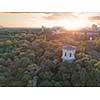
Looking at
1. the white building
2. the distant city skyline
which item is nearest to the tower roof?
the white building

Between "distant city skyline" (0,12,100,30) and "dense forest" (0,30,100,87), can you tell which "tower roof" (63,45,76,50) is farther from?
"distant city skyline" (0,12,100,30)

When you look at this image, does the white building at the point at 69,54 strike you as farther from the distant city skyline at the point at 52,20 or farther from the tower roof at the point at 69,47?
the distant city skyline at the point at 52,20

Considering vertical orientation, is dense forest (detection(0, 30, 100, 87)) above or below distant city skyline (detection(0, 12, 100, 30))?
below
